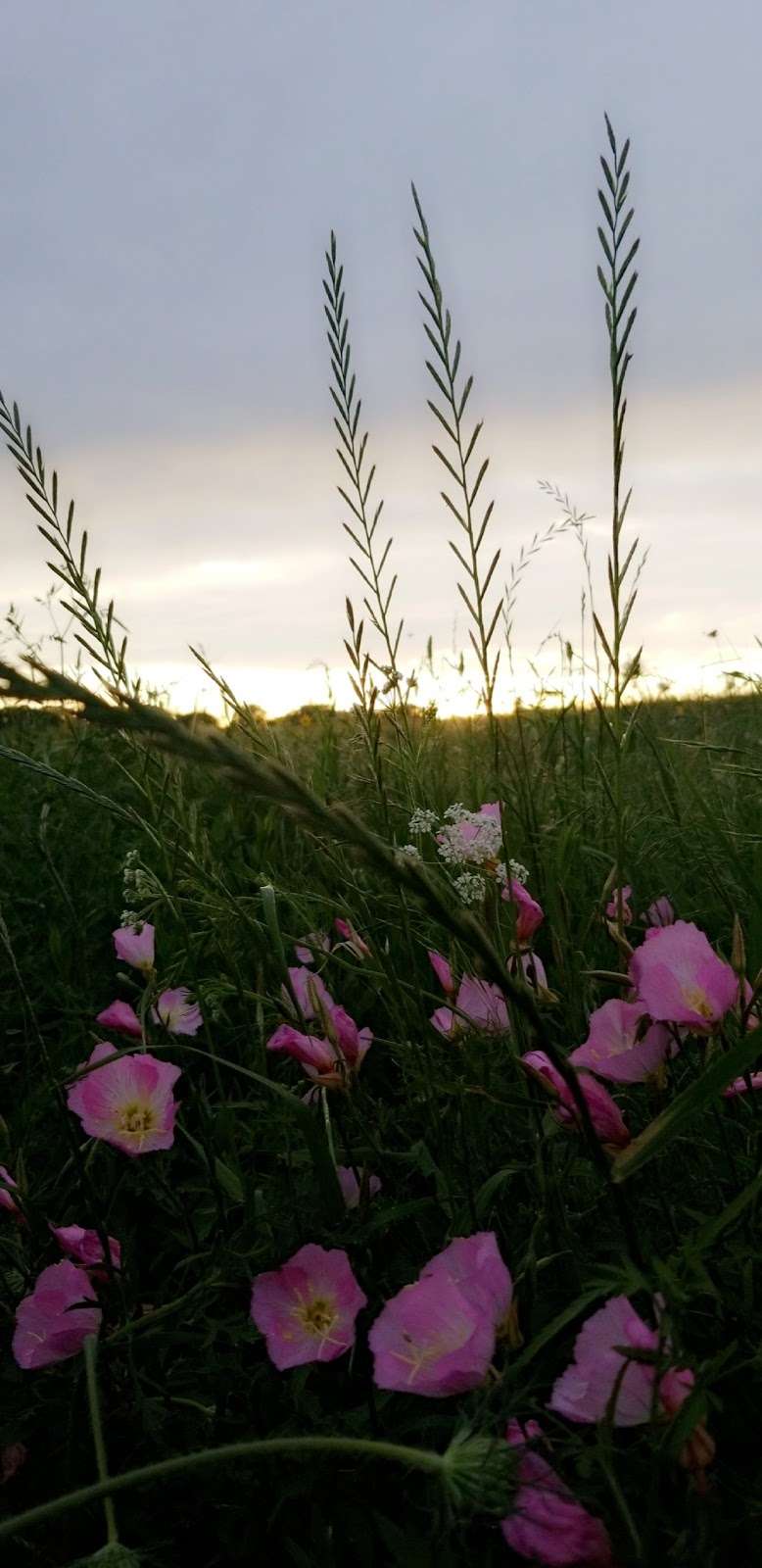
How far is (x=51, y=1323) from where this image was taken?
109cm

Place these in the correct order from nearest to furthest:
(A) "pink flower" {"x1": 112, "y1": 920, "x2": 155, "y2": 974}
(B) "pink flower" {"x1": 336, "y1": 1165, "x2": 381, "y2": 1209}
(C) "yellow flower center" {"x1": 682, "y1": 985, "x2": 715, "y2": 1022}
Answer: (C) "yellow flower center" {"x1": 682, "y1": 985, "x2": 715, "y2": 1022}
(B) "pink flower" {"x1": 336, "y1": 1165, "x2": 381, "y2": 1209}
(A) "pink flower" {"x1": 112, "y1": 920, "x2": 155, "y2": 974}

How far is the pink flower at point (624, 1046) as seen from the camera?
0.97 meters

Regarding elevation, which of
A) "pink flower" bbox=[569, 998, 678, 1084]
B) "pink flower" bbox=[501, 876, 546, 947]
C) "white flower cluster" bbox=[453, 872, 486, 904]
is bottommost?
"pink flower" bbox=[569, 998, 678, 1084]

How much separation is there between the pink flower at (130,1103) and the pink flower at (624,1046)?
45cm

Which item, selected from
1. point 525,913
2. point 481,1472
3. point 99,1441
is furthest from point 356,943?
point 481,1472

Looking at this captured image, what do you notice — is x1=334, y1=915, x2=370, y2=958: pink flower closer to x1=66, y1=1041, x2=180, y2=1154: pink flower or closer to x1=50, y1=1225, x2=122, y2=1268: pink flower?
x1=66, y1=1041, x2=180, y2=1154: pink flower

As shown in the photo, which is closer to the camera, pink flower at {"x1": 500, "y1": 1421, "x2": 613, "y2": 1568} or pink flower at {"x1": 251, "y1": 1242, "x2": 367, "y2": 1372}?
pink flower at {"x1": 500, "y1": 1421, "x2": 613, "y2": 1568}

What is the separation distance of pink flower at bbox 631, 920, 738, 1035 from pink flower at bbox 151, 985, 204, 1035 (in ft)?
2.16

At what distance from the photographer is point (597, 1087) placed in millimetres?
915

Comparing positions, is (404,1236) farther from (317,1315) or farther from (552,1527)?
(552,1527)

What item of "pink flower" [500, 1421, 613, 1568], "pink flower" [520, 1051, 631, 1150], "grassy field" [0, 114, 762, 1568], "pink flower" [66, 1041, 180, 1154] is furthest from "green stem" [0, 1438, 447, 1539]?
"pink flower" [66, 1041, 180, 1154]

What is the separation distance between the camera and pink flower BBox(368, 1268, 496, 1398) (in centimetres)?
76

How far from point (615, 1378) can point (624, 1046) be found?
1.12 ft

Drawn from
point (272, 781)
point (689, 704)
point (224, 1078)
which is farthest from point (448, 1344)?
point (689, 704)
